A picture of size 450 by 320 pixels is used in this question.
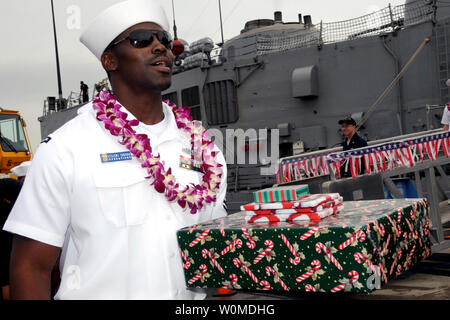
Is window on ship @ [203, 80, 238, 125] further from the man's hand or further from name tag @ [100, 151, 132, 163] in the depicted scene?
the man's hand

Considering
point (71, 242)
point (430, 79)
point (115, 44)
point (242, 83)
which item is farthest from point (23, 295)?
point (242, 83)

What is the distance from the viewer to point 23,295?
1.76 m

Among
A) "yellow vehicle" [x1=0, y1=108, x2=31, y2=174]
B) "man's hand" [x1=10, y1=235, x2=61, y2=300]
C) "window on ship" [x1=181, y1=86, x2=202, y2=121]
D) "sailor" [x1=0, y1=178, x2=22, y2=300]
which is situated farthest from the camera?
"window on ship" [x1=181, y1=86, x2=202, y2=121]

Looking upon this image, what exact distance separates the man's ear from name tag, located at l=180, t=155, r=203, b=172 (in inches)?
19.4

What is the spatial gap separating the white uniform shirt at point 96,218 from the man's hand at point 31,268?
41 mm

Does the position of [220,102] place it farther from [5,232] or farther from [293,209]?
[293,209]

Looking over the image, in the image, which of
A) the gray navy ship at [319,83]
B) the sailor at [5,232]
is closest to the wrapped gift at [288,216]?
the sailor at [5,232]

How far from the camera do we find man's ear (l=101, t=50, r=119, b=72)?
2182mm

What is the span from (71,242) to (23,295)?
0.29 m

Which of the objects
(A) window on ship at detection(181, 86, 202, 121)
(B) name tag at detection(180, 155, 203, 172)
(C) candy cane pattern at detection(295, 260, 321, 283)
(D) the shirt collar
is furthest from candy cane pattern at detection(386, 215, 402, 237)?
(A) window on ship at detection(181, 86, 202, 121)

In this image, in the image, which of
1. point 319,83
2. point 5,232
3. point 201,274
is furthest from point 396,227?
point 319,83

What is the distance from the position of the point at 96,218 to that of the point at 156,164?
0.34 meters
